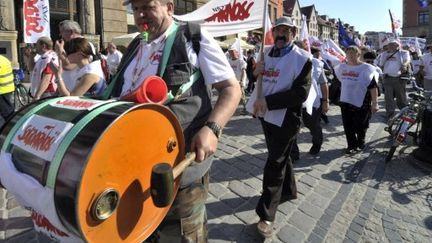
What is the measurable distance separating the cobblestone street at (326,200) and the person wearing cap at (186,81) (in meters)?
1.53

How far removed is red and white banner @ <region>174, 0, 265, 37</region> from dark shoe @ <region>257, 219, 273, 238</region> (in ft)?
8.07

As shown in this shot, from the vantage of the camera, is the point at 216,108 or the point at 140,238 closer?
the point at 140,238

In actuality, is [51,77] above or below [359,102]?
above

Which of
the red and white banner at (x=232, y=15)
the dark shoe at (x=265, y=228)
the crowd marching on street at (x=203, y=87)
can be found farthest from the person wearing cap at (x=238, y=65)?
the dark shoe at (x=265, y=228)

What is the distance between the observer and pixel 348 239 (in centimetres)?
355

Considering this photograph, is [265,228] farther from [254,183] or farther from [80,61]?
[80,61]

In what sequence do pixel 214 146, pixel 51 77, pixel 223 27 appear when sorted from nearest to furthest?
pixel 214 146 → pixel 223 27 → pixel 51 77

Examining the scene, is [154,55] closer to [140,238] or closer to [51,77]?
[140,238]

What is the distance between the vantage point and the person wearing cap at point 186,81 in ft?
6.23

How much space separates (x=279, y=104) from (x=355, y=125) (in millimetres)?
3515

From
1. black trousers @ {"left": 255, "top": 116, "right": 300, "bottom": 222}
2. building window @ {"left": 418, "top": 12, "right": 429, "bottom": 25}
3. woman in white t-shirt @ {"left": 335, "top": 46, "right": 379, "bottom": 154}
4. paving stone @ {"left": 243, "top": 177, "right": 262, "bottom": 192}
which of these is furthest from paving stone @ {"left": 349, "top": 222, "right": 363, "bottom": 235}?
building window @ {"left": 418, "top": 12, "right": 429, "bottom": 25}

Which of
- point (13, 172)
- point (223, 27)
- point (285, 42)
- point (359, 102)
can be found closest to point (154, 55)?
point (13, 172)

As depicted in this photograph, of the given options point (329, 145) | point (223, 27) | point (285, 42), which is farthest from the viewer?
point (329, 145)

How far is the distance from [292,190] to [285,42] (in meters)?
1.66
